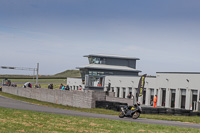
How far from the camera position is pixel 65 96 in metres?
52.4

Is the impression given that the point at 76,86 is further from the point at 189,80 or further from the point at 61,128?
the point at 61,128

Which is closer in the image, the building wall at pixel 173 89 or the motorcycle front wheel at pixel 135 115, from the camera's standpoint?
the motorcycle front wheel at pixel 135 115

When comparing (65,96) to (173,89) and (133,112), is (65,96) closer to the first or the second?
(173,89)

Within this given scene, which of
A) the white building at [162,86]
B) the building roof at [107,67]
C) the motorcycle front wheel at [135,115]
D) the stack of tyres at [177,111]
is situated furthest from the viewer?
the building roof at [107,67]

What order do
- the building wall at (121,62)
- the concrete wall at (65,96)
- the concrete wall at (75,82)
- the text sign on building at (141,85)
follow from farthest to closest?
the building wall at (121,62)
the concrete wall at (75,82)
the concrete wall at (65,96)
the text sign on building at (141,85)

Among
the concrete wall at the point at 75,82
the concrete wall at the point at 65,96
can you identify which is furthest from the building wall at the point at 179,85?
the concrete wall at the point at 75,82

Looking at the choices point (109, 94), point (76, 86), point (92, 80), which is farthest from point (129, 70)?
point (109, 94)

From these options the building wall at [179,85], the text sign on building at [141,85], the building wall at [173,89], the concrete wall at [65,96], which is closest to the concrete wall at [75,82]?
the concrete wall at [65,96]

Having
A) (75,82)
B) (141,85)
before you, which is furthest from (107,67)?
(141,85)

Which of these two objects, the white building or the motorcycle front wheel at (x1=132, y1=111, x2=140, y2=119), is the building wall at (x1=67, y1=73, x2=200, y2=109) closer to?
the white building

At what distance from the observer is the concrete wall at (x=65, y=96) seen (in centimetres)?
4284

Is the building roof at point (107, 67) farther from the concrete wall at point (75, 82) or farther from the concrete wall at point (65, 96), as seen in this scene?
the concrete wall at point (65, 96)

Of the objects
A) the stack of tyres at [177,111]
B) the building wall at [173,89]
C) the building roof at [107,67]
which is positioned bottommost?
the stack of tyres at [177,111]

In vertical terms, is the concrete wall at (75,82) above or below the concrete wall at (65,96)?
above
